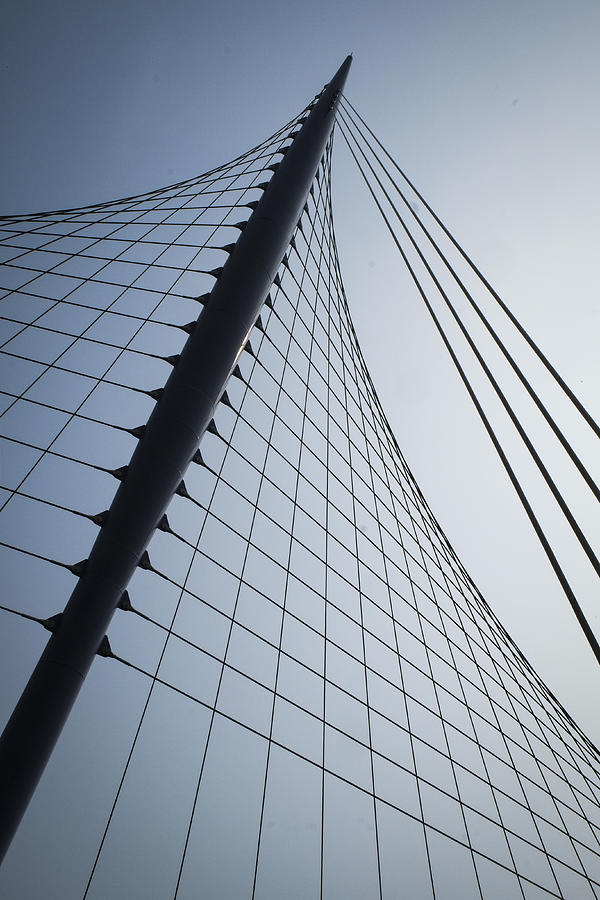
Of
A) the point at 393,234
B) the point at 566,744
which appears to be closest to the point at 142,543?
the point at 393,234

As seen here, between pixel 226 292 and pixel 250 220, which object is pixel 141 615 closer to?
pixel 226 292

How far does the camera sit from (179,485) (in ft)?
21.4

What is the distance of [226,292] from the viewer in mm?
7004

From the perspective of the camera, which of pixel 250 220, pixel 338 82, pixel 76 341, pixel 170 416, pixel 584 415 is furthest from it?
pixel 338 82

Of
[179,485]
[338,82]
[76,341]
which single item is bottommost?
[179,485]

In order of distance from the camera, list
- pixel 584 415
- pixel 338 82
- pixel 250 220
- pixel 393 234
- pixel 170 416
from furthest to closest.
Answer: pixel 338 82 → pixel 393 234 → pixel 250 220 → pixel 170 416 → pixel 584 415

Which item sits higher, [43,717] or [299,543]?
[299,543]

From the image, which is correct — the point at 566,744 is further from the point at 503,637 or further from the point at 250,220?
the point at 250,220

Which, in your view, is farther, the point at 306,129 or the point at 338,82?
the point at 338,82

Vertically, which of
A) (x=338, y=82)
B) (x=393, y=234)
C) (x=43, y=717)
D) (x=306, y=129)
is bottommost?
(x=43, y=717)

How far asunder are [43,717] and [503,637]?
1100cm

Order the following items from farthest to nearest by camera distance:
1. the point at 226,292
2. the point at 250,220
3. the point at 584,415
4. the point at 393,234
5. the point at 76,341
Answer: the point at 393,234 < the point at 76,341 < the point at 250,220 < the point at 226,292 < the point at 584,415

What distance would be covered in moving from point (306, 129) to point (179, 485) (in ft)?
22.2

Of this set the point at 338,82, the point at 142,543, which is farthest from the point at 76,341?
the point at 338,82
